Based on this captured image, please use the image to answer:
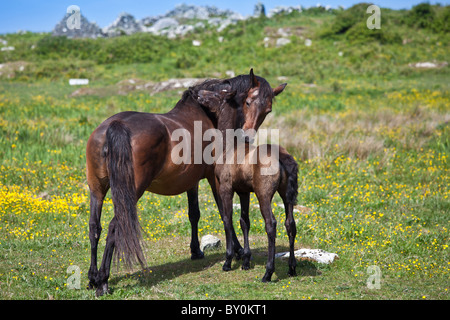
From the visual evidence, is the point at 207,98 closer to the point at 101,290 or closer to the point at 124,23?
the point at 101,290

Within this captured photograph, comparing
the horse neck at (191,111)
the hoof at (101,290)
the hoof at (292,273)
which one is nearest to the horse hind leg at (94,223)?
the hoof at (101,290)

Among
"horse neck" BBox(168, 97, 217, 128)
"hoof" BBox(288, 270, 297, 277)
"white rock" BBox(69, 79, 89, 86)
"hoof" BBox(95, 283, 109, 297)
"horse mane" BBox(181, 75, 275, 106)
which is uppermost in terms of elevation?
"white rock" BBox(69, 79, 89, 86)

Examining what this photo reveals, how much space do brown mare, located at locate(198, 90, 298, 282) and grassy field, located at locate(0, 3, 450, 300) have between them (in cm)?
40

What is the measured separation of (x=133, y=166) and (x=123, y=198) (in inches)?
14.4

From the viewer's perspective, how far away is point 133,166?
16.5 feet

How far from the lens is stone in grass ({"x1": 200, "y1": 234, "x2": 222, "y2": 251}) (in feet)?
23.8

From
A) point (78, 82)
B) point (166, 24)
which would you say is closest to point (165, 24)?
point (166, 24)

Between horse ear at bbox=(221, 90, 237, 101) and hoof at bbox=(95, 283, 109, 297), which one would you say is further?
horse ear at bbox=(221, 90, 237, 101)

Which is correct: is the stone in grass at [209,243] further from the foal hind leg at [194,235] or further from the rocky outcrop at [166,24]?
the rocky outcrop at [166,24]

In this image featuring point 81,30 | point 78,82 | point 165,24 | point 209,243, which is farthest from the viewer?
point 165,24

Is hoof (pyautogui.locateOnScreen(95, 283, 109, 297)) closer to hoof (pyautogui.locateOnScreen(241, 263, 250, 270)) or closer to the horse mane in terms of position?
hoof (pyautogui.locateOnScreen(241, 263, 250, 270))

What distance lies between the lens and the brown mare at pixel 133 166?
4.92 metres

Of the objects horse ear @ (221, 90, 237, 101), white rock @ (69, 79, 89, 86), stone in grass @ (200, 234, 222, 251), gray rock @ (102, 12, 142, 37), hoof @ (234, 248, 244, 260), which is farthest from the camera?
gray rock @ (102, 12, 142, 37)

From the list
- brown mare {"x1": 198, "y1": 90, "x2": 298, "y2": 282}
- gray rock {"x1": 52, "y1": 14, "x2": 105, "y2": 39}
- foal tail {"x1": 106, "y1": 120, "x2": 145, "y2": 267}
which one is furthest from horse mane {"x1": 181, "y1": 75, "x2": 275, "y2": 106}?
gray rock {"x1": 52, "y1": 14, "x2": 105, "y2": 39}
